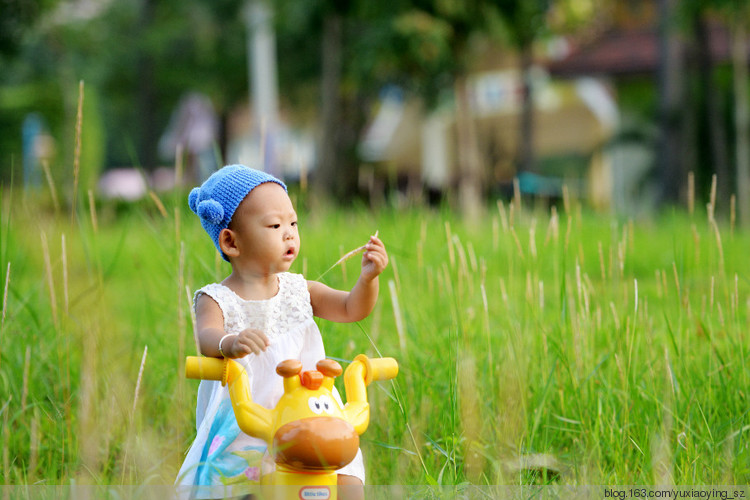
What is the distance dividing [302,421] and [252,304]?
391 millimetres

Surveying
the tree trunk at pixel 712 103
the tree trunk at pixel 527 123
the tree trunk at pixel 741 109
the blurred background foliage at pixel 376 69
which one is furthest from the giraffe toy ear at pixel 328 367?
the tree trunk at pixel 527 123

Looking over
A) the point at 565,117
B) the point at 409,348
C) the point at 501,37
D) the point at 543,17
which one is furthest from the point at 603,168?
the point at 409,348

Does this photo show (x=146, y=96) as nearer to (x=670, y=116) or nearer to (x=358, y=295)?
(x=670, y=116)

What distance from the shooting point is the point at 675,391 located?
234 centimetres

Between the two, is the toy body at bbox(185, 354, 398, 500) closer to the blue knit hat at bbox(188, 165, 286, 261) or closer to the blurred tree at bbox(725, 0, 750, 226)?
the blue knit hat at bbox(188, 165, 286, 261)

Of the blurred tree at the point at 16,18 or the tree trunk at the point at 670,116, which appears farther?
the tree trunk at the point at 670,116

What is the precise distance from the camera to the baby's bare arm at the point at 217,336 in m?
1.63

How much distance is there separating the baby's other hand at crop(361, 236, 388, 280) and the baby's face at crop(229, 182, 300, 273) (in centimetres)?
15

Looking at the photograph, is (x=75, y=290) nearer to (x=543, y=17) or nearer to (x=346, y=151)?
(x=543, y=17)

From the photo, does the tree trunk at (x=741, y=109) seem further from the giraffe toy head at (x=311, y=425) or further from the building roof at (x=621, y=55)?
the giraffe toy head at (x=311, y=425)

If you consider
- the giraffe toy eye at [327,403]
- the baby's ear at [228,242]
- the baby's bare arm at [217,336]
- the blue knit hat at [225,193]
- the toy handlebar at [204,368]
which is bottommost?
the giraffe toy eye at [327,403]

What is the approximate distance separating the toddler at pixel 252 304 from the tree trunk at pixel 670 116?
11.1m

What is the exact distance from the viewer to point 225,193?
6.15 ft

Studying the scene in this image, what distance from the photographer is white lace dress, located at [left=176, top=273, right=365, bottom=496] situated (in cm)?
177
